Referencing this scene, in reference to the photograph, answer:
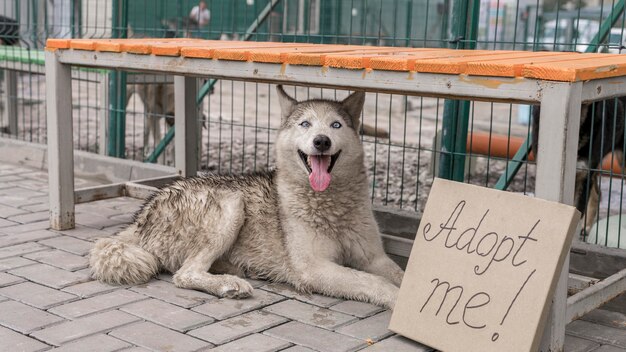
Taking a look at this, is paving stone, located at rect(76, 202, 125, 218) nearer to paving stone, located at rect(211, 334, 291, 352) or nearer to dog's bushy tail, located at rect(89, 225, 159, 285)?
dog's bushy tail, located at rect(89, 225, 159, 285)

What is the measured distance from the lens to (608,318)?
3.87 metres

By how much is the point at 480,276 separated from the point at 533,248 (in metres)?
0.26

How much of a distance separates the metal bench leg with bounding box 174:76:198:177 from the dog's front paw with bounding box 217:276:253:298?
206 centimetres

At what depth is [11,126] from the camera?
9.12 m

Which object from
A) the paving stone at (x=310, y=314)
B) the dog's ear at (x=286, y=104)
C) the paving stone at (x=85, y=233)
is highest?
the dog's ear at (x=286, y=104)

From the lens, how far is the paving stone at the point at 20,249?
4.60 metres

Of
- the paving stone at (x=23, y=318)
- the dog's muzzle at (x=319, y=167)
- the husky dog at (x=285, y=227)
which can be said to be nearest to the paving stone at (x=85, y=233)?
the husky dog at (x=285, y=227)

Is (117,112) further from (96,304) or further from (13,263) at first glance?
(96,304)

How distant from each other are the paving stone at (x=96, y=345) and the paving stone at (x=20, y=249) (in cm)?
151

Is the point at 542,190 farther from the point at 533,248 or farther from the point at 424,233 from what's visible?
the point at 424,233

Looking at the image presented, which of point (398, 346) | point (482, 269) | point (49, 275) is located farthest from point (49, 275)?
point (482, 269)

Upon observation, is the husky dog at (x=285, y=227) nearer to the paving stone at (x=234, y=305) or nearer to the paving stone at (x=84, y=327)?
the paving stone at (x=234, y=305)

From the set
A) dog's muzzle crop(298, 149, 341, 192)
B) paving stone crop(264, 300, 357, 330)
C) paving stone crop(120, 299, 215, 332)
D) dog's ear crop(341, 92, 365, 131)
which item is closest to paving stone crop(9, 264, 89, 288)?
paving stone crop(120, 299, 215, 332)

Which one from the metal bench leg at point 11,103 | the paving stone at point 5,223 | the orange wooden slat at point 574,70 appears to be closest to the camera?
the orange wooden slat at point 574,70
